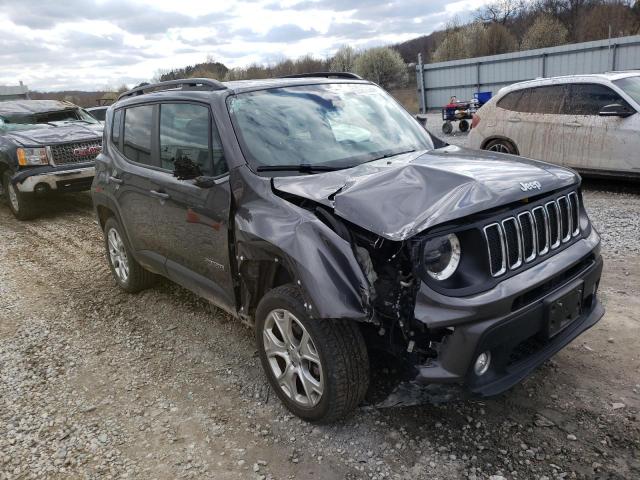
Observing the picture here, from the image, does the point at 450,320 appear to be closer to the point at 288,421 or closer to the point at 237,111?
the point at 288,421

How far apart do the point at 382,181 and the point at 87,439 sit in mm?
2278

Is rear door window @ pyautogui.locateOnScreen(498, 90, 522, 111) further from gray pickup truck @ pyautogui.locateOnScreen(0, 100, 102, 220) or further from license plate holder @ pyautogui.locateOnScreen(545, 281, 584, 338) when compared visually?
gray pickup truck @ pyautogui.locateOnScreen(0, 100, 102, 220)

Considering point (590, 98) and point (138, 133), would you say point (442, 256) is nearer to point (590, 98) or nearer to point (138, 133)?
point (138, 133)

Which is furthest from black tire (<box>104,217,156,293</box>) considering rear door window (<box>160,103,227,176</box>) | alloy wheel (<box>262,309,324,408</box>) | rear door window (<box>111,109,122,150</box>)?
alloy wheel (<box>262,309,324,408</box>)

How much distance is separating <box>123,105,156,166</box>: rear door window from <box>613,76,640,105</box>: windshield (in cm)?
655

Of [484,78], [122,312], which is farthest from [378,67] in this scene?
[122,312]

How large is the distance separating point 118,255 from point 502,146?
630 cm

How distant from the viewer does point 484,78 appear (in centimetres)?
2333

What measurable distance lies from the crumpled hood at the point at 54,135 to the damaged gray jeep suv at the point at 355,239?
564 centimetres

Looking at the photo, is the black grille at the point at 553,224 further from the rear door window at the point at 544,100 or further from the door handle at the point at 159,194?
the rear door window at the point at 544,100

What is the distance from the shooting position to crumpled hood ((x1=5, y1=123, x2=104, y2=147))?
8.73 metres

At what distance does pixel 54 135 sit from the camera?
896cm

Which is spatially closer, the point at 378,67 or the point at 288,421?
the point at 288,421

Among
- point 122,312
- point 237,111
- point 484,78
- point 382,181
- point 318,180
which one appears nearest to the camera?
point 382,181
